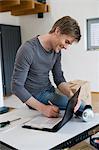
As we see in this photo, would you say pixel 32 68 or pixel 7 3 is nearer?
pixel 32 68

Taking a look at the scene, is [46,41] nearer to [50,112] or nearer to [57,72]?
[57,72]

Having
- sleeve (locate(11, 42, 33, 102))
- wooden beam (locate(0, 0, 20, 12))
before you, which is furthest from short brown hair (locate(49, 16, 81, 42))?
wooden beam (locate(0, 0, 20, 12))

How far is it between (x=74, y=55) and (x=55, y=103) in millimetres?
3311

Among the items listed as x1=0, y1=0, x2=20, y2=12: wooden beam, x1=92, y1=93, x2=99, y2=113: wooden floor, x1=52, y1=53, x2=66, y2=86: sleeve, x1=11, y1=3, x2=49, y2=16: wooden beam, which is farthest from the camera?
x1=11, y1=3, x2=49, y2=16: wooden beam

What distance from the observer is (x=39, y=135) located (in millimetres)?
1212

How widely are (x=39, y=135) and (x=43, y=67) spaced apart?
651 mm

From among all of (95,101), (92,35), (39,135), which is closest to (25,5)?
(92,35)

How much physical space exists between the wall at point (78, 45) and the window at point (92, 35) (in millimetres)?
116

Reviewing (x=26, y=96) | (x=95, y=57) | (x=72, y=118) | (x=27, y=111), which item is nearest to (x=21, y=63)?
(x=26, y=96)

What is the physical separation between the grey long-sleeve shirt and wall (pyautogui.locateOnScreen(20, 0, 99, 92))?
9.78 feet

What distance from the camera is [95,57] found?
4750mm

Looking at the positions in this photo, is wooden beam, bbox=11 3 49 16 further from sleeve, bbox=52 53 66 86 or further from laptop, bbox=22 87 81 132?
laptop, bbox=22 87 81 132

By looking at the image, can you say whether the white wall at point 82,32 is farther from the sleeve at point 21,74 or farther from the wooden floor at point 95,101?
the sleeve at point 21,74

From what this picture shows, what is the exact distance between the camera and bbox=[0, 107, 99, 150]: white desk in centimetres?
110
